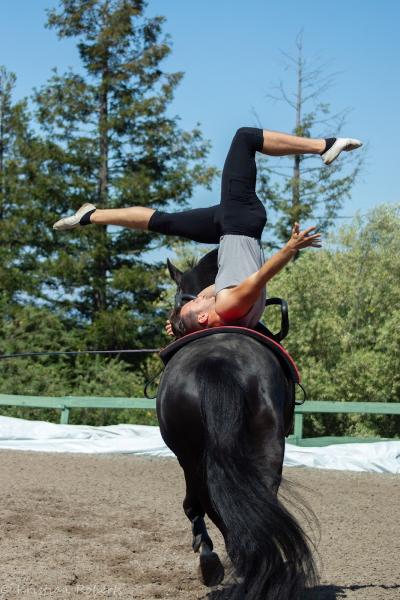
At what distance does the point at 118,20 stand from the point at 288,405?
2016 centimetres

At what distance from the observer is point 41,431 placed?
992 cm

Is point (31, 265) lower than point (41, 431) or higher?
higher

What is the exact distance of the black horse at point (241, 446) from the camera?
9.25 feet

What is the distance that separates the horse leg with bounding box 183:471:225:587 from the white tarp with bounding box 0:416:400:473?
5087mm

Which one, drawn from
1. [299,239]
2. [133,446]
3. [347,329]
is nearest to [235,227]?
[299,239]

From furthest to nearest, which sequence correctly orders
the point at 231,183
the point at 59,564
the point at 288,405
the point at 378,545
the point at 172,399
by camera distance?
the point at 378,545 < the point at 59,564 < the point at 231,183 < the point at 288,405 < the point at 172,399

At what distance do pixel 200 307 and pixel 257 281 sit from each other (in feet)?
1.34

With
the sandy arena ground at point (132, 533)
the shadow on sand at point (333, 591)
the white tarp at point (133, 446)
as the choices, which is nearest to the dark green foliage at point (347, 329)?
the white tarp at point (133, 446)

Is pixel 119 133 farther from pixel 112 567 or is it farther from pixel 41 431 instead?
pixel 112 567

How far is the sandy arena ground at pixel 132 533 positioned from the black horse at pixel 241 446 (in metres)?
0.85

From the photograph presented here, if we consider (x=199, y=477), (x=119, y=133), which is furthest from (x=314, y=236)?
(x=119, y=133)

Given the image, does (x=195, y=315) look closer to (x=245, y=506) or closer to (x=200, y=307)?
(x=200, y=307)

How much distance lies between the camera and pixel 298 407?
10.0m

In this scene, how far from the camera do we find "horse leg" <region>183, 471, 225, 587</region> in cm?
368
